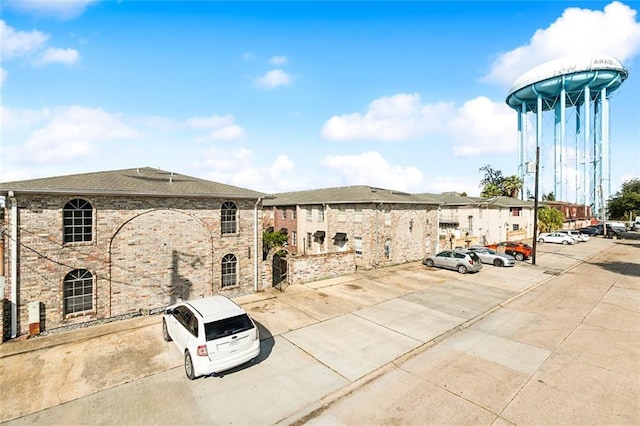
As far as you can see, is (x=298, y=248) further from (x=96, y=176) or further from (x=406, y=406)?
(x=406, y=406)

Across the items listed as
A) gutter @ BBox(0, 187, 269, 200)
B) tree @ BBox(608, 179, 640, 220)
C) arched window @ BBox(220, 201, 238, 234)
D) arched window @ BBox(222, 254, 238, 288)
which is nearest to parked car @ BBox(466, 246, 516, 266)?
gutter @ BBox(0, 187, 269, 200)

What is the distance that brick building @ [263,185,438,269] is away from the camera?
22766mm

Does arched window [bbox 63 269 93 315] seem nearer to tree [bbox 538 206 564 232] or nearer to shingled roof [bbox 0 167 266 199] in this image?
shingled roof [bbox 0 167 266 199]

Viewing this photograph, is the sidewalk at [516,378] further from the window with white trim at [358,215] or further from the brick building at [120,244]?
the window with white trim at [358,215]

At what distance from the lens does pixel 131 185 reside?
1298 cm

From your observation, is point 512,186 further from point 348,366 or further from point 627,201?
point 348,366

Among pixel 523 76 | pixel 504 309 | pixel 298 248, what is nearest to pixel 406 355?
pixel 504 309

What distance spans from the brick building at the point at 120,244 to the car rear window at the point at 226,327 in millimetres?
6685

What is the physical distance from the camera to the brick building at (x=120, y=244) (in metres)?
10.6

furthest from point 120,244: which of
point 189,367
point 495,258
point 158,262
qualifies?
point 495,258

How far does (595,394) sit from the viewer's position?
24.3 feet

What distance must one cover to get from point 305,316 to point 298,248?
673 inches

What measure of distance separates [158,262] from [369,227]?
14612 mm

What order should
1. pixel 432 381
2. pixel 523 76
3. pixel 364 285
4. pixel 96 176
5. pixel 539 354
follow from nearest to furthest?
1. pixel 432 381
2. pixel 539 354
3. pixel 96 176
4. pixel 364 285
5. pixel 523 76
